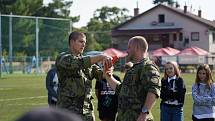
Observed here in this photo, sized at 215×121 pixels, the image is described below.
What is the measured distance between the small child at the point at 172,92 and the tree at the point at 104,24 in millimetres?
99645

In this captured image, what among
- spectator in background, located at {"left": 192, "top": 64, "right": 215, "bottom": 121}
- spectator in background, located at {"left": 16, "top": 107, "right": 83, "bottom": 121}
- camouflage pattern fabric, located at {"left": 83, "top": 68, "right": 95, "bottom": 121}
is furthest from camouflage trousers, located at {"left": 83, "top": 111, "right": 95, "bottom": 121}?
spectator in background, located at {"left": 16, "top": 107, "right": 83, "bottom": 121}

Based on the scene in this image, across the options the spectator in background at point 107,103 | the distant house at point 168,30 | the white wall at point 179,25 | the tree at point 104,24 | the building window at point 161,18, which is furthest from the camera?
the tree at point 104,24

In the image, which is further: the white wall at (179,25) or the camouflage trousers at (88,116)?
the white wall at (179,25)

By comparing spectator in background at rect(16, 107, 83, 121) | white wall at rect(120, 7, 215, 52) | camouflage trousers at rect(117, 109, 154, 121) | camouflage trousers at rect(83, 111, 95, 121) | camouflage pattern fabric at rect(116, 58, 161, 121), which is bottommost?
camouflage trousers at rect(83, 111, 95, 121)

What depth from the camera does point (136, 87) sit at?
6.48 m

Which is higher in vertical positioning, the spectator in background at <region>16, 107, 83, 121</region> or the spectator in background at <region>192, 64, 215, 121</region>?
Result: the spectator in background at <region>16, 107, 83, 121</region>

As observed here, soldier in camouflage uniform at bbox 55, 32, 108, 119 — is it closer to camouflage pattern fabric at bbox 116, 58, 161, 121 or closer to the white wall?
camouflage pattern fabric at bbox 116, 58, 161, 121

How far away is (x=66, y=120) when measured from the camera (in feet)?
7.44

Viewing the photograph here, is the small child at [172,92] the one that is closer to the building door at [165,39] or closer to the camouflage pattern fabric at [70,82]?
the camouflage pattern fabric at [70,82]

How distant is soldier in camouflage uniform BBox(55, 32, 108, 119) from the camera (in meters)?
6.77

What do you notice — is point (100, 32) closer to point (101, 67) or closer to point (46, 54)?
point (46, 54)

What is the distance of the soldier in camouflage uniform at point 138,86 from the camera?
6289 mm

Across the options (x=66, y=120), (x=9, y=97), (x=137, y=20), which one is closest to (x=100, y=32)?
(x=137, y=20)

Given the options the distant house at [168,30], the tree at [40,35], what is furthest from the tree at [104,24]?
the tree at [40,35]
